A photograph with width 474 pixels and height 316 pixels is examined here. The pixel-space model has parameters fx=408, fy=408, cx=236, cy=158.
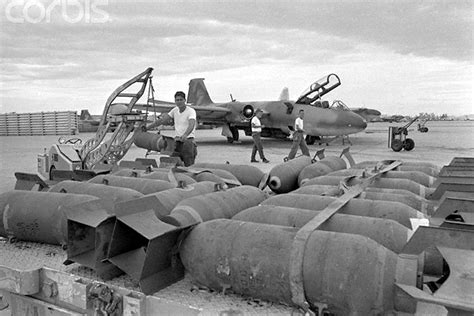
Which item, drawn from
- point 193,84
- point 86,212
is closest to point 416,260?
point 86,212

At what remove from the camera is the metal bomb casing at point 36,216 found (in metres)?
3.00

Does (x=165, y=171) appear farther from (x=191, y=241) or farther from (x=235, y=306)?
(x=235, y=306)

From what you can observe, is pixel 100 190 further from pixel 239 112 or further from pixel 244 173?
pixel 239 112

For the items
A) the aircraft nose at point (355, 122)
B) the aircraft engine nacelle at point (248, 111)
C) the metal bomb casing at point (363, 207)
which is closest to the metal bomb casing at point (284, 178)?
the metal bomb casing at point (363, 207)

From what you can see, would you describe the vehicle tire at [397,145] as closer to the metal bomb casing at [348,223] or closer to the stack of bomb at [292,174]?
the stack of bomb at [292,174]

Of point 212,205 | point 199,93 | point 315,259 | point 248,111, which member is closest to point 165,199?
point 212,205

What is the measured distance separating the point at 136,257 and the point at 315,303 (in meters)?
1.10

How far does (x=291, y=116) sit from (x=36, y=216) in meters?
16.6

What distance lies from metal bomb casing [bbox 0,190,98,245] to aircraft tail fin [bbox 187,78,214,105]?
2417 cm

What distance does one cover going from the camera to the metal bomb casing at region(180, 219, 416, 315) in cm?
196

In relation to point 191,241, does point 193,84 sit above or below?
above

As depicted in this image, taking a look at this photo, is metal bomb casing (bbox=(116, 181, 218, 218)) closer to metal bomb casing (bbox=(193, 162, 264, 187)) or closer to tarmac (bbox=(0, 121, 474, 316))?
tarmac (bbox=(0, 121, 474, 316))

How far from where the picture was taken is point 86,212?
2.55m

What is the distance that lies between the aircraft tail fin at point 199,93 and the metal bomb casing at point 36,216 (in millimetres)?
24169
